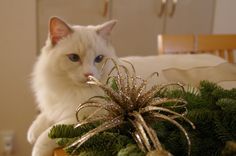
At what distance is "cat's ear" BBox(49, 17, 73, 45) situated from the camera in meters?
0.85

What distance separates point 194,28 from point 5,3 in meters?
1.40

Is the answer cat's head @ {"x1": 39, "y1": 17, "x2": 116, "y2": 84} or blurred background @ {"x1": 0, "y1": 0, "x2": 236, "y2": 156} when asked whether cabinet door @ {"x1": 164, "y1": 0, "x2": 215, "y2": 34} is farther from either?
cat's head @ {"x1": 39, "y1": 17, "x2": 116, "y2": 84}

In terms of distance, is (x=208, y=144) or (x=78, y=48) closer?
(x=208, y=144)

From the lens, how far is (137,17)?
2207 millimetres

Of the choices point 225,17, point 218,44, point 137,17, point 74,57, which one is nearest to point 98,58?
Answer: point 74,57

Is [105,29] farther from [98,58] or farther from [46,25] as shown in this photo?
[46,25]

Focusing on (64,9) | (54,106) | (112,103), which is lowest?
(54,106)

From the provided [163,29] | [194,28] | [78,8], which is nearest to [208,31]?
[194,28]

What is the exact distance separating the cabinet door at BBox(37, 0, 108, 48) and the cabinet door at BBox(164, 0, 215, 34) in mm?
530

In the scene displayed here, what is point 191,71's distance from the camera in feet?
3.40

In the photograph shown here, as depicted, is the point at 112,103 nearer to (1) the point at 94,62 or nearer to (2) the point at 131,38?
(1) the point at 94,62

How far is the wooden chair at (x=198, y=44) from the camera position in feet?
5.03

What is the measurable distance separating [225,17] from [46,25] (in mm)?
1474

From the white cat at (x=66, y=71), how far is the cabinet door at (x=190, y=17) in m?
1.51
